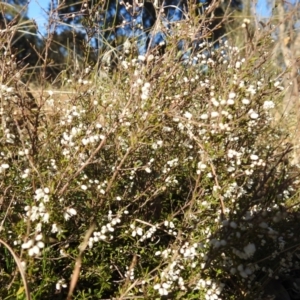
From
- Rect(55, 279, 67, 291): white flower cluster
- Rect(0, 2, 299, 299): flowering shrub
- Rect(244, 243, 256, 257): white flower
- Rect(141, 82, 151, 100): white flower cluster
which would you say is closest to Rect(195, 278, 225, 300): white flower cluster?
Rect(0, 2, 299, 299): flowering shrub

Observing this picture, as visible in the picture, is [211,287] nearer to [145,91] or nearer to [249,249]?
[249,249]

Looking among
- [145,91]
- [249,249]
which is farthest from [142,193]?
[249,249]

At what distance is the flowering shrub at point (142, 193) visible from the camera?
1976 millimetres

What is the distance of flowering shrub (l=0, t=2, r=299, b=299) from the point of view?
198cm

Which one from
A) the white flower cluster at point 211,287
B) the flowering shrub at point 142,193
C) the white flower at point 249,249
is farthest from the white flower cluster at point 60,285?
the white flower at point 249,249

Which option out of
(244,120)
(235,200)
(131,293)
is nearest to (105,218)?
(131,293)

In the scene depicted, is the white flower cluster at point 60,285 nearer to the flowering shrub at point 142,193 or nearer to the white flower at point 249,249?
the flowering shrub at point 142,193

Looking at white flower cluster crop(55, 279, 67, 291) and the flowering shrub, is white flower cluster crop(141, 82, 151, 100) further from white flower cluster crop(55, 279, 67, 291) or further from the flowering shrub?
white flower cluster crop(55, 279, 67, 291)

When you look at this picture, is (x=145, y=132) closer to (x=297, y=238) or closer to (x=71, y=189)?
(x=71, y=189)

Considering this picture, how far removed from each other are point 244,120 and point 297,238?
2.55ft

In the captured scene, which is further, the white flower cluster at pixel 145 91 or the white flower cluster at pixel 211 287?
the white flower cluster at pixel 211 287

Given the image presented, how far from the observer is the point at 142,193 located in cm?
236

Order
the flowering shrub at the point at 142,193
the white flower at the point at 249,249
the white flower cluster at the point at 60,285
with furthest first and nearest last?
1. the white flower cluster at the point at 60,285
2. the flowering shrub at the point at 142,193
3. the white flower at the point at 249,249

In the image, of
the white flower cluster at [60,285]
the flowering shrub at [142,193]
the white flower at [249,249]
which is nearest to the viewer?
the white flower at [249,249]
